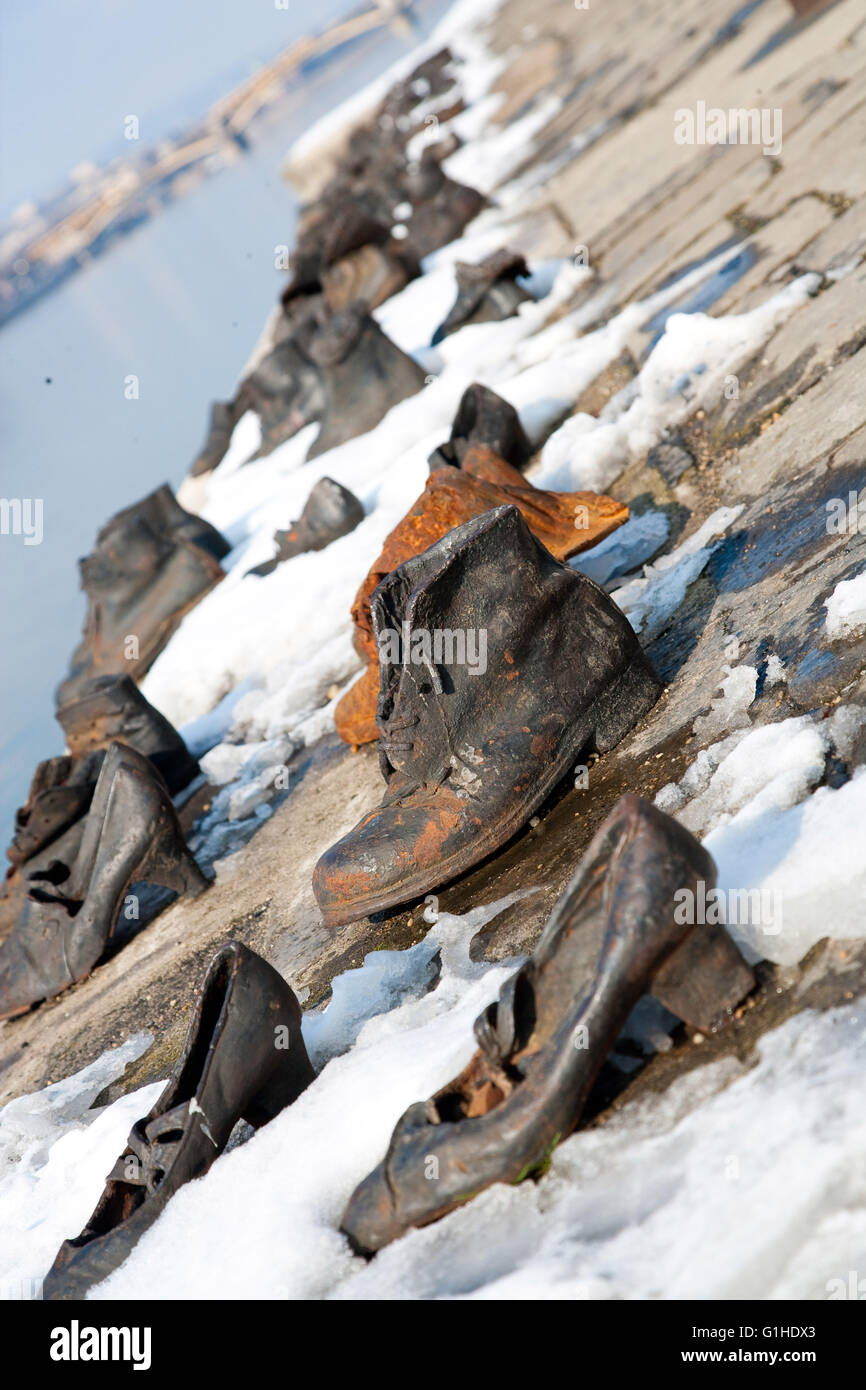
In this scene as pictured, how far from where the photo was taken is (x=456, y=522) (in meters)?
3.76

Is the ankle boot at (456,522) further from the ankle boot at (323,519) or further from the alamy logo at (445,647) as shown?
the ankle boot at (323,519)

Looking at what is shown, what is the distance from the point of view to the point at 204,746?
5238 millimetres

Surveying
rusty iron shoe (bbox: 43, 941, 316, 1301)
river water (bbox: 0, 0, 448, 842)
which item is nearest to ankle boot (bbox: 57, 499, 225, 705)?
river water (bbox: 0, 0, 448, 842)

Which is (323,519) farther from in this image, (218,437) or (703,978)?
(218,437)

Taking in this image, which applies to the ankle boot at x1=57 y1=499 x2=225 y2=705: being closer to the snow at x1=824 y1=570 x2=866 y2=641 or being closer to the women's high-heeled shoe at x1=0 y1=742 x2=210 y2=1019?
the women's high-heeled shoe at x1=0 y1=742 x2=210 y2=1019

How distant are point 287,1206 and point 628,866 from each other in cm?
88

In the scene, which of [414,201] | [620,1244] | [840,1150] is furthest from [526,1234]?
[414,201]

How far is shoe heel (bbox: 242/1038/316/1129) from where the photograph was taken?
2375 millimetres

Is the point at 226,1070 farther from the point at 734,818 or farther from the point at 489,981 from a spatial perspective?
the point at 734,818

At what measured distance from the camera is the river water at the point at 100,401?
347 inches

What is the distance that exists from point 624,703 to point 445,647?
0.49 metres

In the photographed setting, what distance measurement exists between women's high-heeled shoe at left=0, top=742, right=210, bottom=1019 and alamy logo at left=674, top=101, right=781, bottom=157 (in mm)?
5073

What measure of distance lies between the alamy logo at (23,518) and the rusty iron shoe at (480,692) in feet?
32.6

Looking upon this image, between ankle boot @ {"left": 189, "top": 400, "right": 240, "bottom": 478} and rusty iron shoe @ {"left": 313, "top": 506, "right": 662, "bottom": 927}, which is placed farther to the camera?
ankle boot @ {"left": 189, "top": 400, "right": 240, "bottom": 478}
